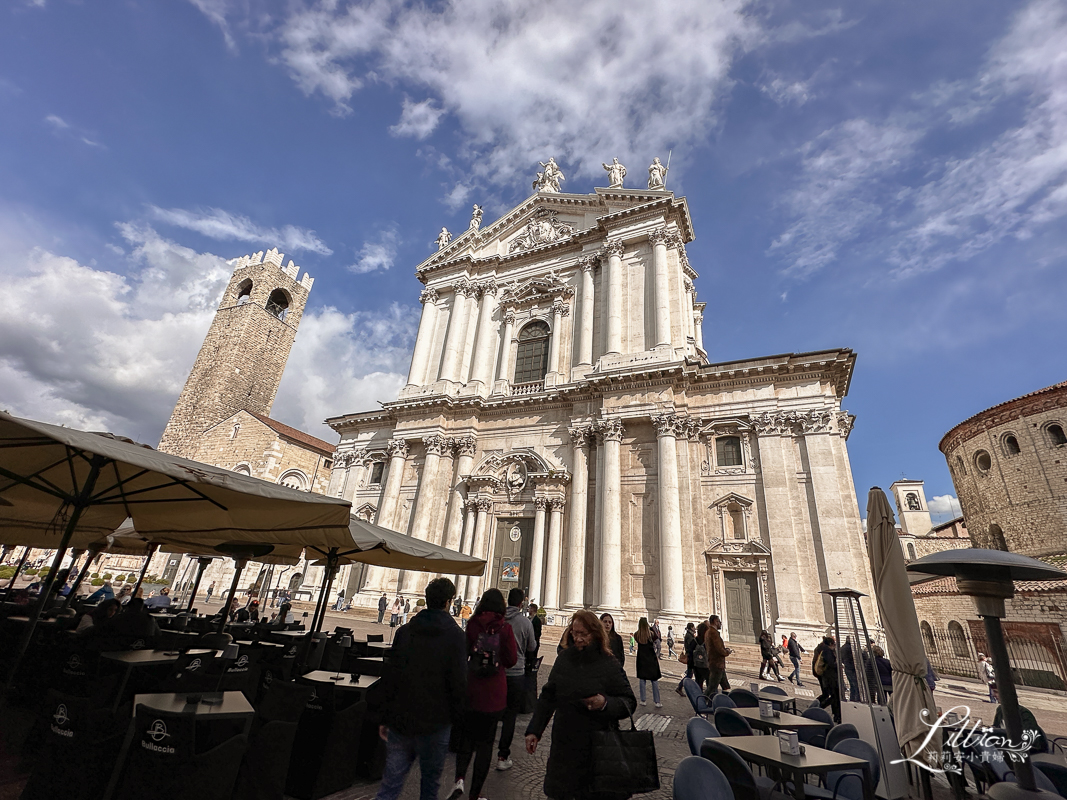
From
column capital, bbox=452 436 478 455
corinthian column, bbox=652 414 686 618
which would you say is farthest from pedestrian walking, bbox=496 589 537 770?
column capital, bbox=452 436 478 455

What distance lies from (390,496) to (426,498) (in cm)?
223

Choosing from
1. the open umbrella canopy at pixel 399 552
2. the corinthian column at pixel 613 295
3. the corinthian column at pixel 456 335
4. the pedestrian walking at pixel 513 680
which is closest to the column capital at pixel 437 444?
the corinthian column at pixel 456 335

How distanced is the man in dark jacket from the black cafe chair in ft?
3.42

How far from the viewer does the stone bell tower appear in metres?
41.0

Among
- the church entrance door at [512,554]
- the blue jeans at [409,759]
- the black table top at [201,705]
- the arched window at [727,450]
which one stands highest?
the arched window at [727,450]

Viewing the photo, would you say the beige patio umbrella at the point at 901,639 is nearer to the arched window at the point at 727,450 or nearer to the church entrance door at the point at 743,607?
the church entrance door at the point at 743,607

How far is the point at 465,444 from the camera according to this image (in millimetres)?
23188

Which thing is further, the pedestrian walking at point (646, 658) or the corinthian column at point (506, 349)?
the corinthian column at point (506, 349)

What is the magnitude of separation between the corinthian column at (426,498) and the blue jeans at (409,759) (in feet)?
60.6

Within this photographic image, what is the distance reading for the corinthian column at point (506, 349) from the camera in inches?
984

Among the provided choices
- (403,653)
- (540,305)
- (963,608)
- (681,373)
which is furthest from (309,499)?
(963,608)

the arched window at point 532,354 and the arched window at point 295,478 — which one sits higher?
the arched window at point 532,354

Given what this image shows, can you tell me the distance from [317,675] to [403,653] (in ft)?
8.26

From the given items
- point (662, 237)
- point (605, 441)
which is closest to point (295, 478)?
point (605, 441)
